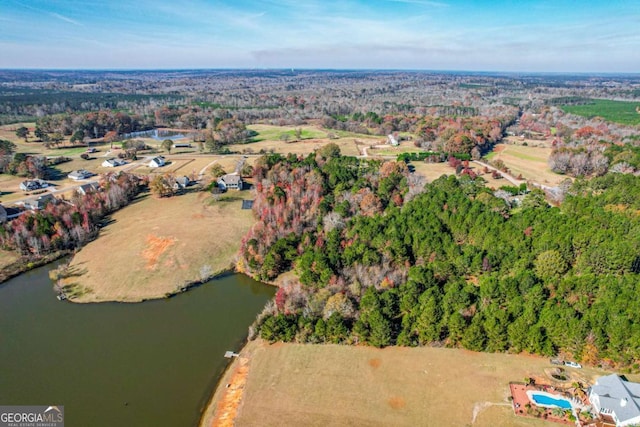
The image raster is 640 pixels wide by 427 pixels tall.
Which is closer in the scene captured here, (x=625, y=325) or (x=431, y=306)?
(x=625, y=325)

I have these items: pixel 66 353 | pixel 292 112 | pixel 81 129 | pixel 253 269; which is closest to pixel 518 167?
pixel 253 269

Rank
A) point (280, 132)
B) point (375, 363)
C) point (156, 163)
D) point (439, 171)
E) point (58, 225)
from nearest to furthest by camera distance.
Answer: point (375, 363) < point (58, 225) < point (439, 171) < point (156, 163) < point (280, 132)

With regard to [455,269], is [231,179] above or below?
above

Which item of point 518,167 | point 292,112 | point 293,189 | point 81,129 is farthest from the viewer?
point 292,112

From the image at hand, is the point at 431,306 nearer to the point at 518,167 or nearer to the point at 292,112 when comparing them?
the point at 518,167

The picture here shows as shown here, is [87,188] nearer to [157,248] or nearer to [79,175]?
[79,175]

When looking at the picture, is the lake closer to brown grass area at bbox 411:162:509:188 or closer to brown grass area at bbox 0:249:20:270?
brown grass area at bbox 0:249:20:270

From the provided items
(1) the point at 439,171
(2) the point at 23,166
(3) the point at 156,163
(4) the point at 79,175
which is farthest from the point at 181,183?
(1) the point at 439,171
